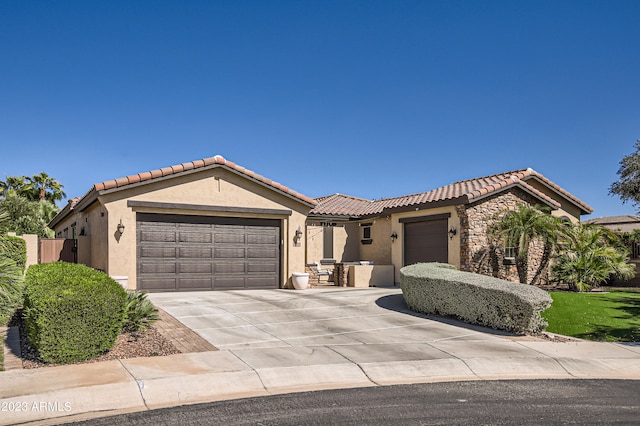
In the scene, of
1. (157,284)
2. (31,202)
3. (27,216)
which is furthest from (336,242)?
(31,202)

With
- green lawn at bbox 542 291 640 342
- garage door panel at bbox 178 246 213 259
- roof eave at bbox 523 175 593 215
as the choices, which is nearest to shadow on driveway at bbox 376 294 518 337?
green lawn at bbox 542 291 640 342

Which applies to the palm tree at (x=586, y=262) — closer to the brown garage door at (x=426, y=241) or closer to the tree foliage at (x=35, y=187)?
the brown garage door at (x=426, y=241)

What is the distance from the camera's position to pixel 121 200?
16391 mm

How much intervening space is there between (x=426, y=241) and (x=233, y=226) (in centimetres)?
825

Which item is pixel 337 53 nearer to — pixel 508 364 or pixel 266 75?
pixel 266 75

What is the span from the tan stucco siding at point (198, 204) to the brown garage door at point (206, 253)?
27cm

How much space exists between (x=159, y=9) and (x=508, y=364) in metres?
14.2

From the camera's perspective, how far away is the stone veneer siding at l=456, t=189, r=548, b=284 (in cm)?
1875

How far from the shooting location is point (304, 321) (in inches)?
474

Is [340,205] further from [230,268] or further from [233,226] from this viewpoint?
[230,268]

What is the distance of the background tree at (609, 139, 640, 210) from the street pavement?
19406 mm

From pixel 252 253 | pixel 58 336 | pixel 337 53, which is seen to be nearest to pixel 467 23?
pixel 337 53

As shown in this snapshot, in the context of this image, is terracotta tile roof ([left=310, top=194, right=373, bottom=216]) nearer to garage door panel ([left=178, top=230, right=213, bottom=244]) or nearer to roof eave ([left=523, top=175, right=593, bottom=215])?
garage door panel ([left=178, top=230, right=213, bottom=244])

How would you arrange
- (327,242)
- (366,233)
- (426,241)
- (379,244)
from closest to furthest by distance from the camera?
(426,241) → (379,244) → (327,242) → (366,233)
